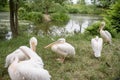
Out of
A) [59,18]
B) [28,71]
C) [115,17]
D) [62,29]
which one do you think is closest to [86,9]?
[59,18]

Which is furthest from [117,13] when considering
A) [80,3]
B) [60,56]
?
[80,3]

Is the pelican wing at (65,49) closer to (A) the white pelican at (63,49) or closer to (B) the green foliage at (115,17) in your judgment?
(A) the white pelican at (63,49)

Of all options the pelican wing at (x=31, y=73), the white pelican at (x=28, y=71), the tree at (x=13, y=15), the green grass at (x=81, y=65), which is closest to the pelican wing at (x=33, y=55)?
the white pelican at (x=28, y=71)

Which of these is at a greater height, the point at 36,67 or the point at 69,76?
the point at 36,67

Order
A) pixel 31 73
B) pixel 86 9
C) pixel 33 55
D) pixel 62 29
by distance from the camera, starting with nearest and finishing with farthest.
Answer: pixel 31 73
pixel 33 55
pixel 62 29
pixel 86 9

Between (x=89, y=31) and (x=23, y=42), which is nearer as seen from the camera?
(x=23, y=42)

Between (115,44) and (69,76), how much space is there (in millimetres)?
3994

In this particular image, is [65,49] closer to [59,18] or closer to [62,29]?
[62,29]

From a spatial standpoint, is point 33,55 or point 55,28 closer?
point 33,55

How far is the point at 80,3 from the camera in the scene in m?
42.8

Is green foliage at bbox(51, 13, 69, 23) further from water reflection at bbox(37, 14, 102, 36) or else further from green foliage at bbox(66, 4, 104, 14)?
green foliage at bbox(66, 4, 104, 14)

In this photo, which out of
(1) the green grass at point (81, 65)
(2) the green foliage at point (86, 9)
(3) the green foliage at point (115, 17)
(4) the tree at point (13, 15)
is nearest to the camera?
(1) the green grass at point (81, 65)

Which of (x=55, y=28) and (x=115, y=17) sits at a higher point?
(x=115, y=17)

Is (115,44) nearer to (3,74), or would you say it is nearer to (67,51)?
(67,51)
